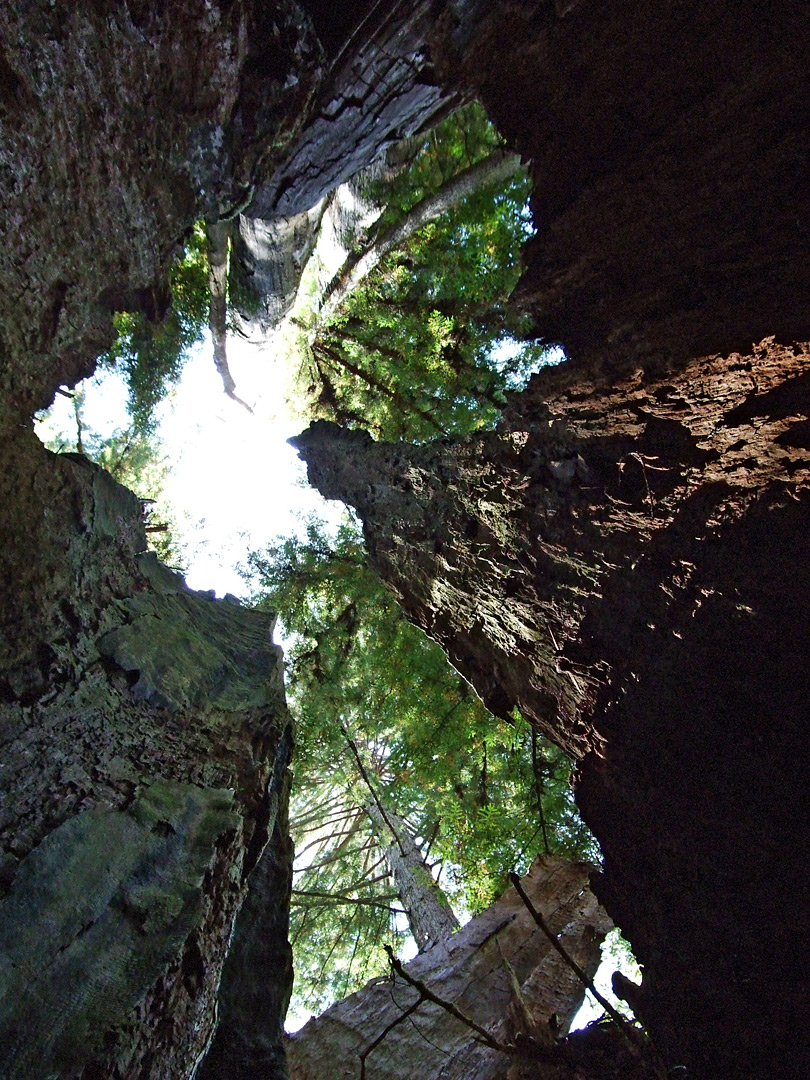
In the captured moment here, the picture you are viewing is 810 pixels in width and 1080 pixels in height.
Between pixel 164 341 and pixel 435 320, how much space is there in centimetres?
396

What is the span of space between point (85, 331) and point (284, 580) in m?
7.30

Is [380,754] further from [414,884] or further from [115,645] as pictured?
[115,645]

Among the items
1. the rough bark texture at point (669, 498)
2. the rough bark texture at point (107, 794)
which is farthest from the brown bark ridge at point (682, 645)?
the rough bark texture at point (107, 794)

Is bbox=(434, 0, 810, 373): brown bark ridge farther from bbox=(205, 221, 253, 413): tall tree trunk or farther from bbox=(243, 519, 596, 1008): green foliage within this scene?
bbox=(243, 519, 596, 1008): green foliage

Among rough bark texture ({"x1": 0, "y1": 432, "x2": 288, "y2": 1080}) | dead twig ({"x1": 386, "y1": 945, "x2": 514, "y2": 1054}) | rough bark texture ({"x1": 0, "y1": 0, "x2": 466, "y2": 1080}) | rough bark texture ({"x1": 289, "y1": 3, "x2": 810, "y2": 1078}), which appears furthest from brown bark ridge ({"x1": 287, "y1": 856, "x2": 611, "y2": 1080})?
rough bark texture ({"x1": 0, "y1": 432, "x2": 288, "y2": 1080})

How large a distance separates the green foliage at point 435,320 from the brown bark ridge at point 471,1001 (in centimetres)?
647

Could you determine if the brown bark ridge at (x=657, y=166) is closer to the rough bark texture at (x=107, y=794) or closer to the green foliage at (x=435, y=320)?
the rough bark texture at (x=107, y=794)

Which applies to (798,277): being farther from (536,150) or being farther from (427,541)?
(427,541)

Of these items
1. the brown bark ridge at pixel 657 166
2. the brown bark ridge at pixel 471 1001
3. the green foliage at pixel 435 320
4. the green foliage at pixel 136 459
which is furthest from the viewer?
the green foliage at pixel 435 320

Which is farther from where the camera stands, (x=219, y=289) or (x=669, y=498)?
(x=219, y=289)

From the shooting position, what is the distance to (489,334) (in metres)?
9.10

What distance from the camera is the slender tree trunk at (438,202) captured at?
7223 mm

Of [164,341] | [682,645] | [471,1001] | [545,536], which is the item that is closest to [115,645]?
[545,536]

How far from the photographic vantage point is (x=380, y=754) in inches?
435
